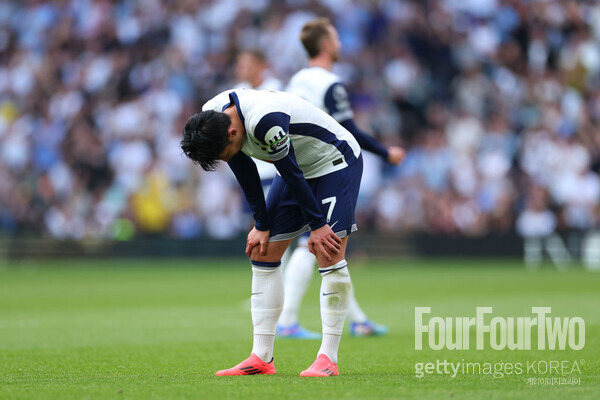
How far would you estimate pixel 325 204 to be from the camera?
19.8 ft

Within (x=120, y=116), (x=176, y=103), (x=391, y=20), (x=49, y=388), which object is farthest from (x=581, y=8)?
(x=49, y=388)

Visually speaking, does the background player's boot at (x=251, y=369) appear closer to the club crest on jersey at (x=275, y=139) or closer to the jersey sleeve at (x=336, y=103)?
the club crest on jersey at (x=275, y=139)

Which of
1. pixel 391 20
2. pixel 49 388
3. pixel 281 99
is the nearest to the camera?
pixel 49 388

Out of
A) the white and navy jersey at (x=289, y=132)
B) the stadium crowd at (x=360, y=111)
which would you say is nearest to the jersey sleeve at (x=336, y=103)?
the white and navy jersey at (x=289, y=132)

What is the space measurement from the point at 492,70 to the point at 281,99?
18.4m

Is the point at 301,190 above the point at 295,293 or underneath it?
above

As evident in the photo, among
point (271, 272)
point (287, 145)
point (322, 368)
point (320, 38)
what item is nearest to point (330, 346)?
point (322, 368)

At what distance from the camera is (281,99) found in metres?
5.88

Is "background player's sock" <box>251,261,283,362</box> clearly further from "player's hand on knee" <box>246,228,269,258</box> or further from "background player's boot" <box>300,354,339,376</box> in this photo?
"background player's boot" <box>300,354,339,376</box>

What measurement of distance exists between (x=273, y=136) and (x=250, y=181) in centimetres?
55

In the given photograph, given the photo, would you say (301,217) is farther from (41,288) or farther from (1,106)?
(1,106)

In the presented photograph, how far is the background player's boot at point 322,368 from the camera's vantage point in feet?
19.1

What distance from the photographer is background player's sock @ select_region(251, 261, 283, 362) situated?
20.3 ft

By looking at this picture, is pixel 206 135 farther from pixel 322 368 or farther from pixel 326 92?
pixel 326 92
